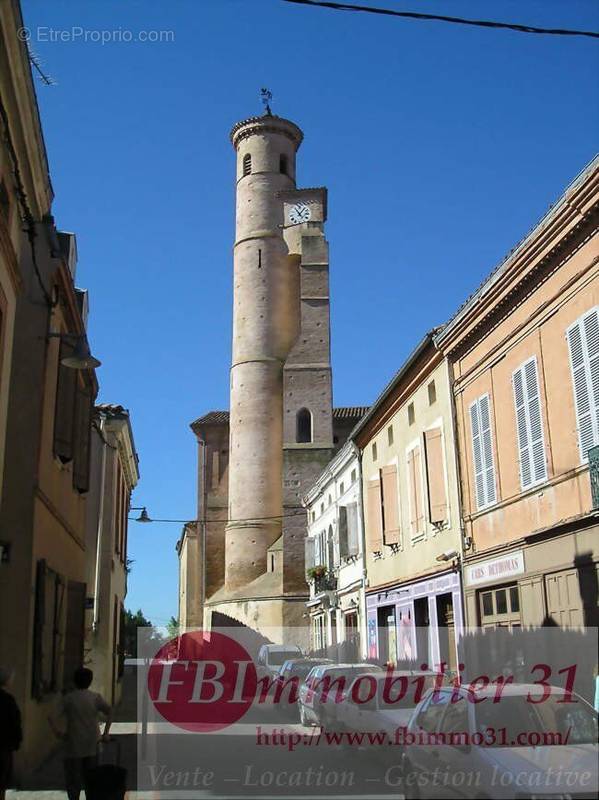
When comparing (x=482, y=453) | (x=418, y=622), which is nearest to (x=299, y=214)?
(x=418, y=622)

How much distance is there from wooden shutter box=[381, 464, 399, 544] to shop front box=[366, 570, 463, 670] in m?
1.32

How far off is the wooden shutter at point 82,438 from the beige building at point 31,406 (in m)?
0.31

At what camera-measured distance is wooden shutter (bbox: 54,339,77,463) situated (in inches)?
516

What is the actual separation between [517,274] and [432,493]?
19.6 ft

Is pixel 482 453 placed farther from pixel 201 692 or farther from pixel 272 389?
pixel 272 389

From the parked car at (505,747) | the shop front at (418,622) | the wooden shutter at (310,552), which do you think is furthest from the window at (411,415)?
the wooden shutter at (310,552)

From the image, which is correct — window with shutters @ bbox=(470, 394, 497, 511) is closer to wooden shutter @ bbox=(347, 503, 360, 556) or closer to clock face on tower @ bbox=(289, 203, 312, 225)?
wooden shutter @ bbox=(347, 503, 360, 556)

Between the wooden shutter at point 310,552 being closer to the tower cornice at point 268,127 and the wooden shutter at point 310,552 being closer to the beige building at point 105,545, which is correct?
the beige building at point 105,545

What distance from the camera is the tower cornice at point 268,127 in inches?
2083

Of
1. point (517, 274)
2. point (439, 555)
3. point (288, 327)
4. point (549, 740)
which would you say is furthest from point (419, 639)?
point (288, 327)

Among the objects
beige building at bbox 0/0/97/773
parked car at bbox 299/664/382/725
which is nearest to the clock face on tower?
beige building at bbox 0/0/97/773

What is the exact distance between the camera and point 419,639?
20.2 metres

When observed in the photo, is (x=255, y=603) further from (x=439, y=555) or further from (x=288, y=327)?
(x=439, y=555)

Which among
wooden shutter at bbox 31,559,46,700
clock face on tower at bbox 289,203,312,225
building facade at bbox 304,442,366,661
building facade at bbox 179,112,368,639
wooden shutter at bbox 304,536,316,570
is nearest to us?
wooden shutter at bbox 31,559,46,700
